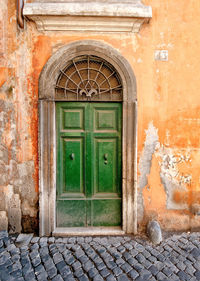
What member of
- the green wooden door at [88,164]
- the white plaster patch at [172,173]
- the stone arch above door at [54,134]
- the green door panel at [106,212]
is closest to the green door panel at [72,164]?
the green wooden door at [88,164]

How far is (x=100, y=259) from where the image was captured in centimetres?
290

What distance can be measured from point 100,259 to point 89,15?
3.75 metres

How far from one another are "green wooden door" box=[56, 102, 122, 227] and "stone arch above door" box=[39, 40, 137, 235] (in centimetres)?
13

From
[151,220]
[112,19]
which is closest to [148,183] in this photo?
[151,220]

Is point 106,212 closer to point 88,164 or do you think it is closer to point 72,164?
point 88,164

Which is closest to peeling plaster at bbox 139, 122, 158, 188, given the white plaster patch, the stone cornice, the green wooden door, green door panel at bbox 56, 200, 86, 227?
the white plaster patch

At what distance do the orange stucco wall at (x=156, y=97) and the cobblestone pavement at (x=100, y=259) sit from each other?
0.50 metres

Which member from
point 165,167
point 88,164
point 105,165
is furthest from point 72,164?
point 165,167

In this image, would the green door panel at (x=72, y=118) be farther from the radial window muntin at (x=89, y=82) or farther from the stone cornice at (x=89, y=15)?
the stone cornice at (x=89, y=15)

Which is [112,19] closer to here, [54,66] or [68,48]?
[68,48]

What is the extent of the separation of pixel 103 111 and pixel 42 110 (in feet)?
3.46

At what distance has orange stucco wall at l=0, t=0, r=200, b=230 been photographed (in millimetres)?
3514

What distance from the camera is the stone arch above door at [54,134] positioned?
11.4 feet

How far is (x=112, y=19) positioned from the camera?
3.41m
